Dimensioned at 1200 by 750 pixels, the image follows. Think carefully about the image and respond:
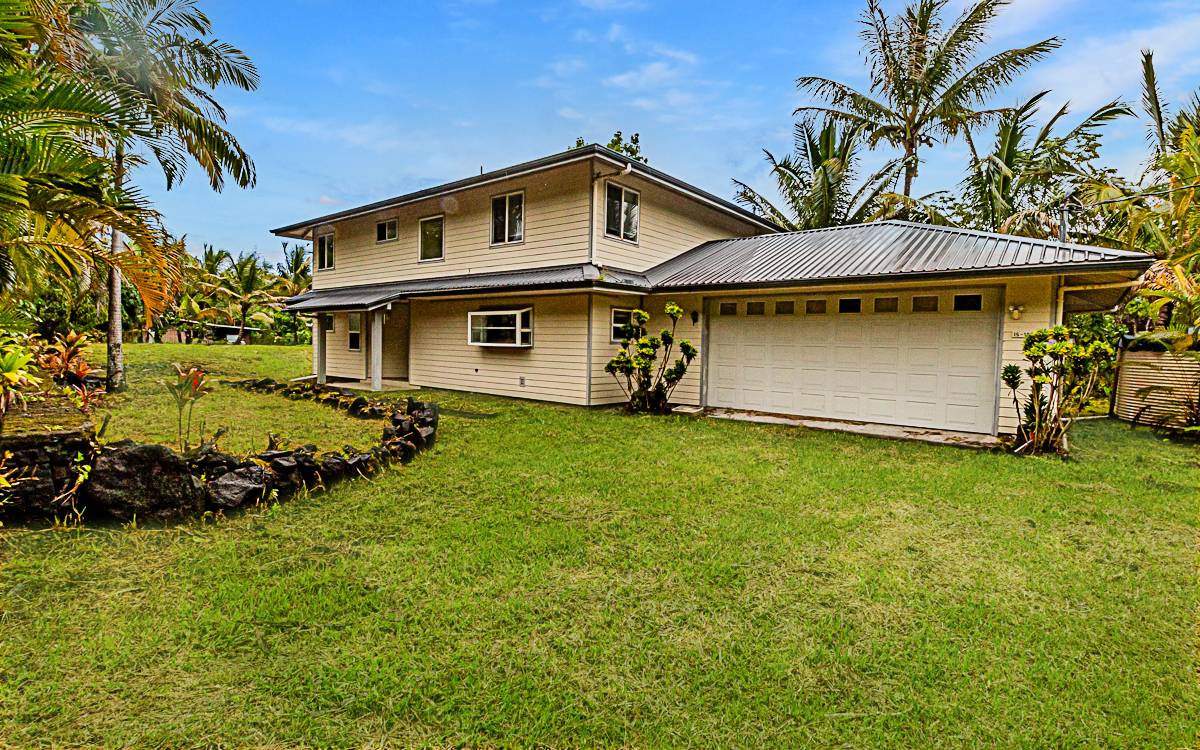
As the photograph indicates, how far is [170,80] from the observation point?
1022cm

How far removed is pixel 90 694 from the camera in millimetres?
2463

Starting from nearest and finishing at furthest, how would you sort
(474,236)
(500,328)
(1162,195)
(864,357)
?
(1162,195), (864,357), (500,328), (474,236)

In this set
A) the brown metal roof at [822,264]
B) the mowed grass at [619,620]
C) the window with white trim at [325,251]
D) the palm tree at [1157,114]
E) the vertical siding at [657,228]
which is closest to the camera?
the mowed grass at [619,620]

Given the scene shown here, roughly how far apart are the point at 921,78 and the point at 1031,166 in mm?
3974

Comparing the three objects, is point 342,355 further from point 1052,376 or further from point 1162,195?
point 1162,195

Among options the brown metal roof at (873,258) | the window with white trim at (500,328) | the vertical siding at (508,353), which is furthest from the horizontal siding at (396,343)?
the brown metal roof at (873,258)

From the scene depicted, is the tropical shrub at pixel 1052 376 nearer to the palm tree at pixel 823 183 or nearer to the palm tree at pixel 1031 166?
the palm tree at pixel 1031 166

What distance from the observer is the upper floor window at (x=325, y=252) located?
1683 cm

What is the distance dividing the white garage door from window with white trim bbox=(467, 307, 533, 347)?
3.68m

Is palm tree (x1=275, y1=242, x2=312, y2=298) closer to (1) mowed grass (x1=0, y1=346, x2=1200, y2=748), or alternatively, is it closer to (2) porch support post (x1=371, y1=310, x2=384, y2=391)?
(2) porch support post (x1=371, y1=310, x2=384, y2=391)

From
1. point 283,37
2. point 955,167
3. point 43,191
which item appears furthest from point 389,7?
point 955,167

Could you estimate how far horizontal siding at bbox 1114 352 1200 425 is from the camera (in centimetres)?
950

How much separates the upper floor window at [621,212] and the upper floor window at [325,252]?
961cm

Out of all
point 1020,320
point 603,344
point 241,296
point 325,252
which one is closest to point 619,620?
point 1020,320
